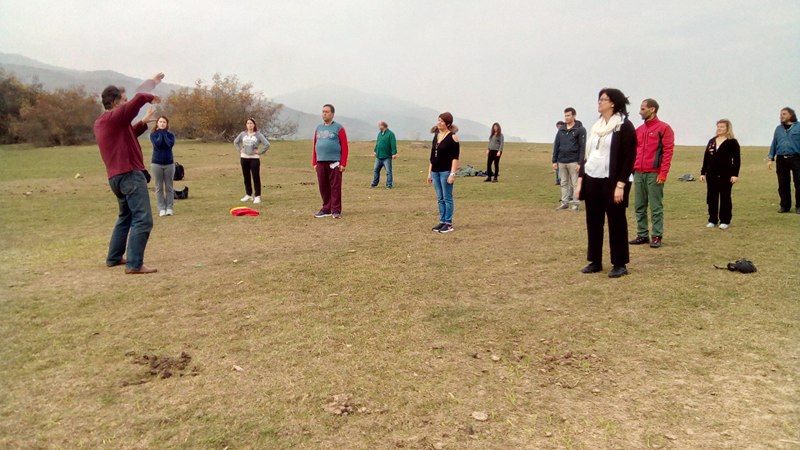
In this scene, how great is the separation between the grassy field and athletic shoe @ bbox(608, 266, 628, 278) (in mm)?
281

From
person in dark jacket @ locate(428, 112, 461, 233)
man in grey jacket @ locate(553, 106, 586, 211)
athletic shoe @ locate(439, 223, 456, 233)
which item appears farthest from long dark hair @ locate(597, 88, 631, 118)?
man in grey jacket @ locate(553, 106, 586, 211)

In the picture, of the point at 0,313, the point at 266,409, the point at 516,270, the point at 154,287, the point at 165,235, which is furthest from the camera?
the point at 165,235

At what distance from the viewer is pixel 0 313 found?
5.61m

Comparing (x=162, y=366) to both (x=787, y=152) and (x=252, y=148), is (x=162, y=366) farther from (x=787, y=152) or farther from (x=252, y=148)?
(x=787, y=152)

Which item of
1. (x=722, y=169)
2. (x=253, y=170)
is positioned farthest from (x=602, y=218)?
(x=253, y=170)

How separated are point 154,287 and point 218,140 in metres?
43.7

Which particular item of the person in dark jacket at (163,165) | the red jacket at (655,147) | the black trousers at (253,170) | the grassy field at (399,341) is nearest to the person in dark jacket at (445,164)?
the grassy field at (399,341)

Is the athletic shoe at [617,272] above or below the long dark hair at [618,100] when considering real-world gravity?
below

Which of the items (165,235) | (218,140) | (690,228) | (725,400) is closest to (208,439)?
(725,400)

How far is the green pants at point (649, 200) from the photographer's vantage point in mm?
8445

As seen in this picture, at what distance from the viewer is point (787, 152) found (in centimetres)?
1112

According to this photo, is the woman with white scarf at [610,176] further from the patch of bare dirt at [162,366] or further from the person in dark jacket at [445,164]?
the patch of bare dirt at [162,366]

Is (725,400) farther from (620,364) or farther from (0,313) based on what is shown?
(0,313)

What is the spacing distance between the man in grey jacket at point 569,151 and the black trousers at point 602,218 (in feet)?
17.1
